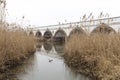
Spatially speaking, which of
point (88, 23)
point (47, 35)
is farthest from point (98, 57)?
point (47, 35)

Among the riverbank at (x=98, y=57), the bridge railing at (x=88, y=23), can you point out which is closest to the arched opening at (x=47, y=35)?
the bridge railing at (x=88, y=23)

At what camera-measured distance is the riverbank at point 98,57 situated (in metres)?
6.56

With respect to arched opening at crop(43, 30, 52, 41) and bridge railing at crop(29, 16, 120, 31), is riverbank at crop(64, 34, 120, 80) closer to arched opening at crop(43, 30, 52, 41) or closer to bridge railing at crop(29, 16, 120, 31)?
bridge railing at crop(29, 16, 120, 31)

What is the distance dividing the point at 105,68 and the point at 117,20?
12.2 meters

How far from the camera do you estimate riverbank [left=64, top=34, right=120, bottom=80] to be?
656cm

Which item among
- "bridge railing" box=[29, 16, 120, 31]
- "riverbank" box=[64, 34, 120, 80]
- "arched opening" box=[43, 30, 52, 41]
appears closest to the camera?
"riverbank" box=[64, 34, 120, 80]

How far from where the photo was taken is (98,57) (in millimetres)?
7656

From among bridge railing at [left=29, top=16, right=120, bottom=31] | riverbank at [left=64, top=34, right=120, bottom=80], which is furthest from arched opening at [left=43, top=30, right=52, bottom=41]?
riverbank at [left=64, top=34, right=120, bottom=80]

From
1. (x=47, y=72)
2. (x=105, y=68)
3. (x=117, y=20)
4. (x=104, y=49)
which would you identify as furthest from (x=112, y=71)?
(x=117, y=20)

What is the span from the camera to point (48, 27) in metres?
40.3

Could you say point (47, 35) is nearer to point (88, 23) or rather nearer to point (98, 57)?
point (88, 23)

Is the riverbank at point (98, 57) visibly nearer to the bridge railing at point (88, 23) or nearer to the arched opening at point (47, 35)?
the bridge railing at point (88, 23)

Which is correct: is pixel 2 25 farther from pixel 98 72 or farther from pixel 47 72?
pixel 98 72

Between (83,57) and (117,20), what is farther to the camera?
(117,20)
